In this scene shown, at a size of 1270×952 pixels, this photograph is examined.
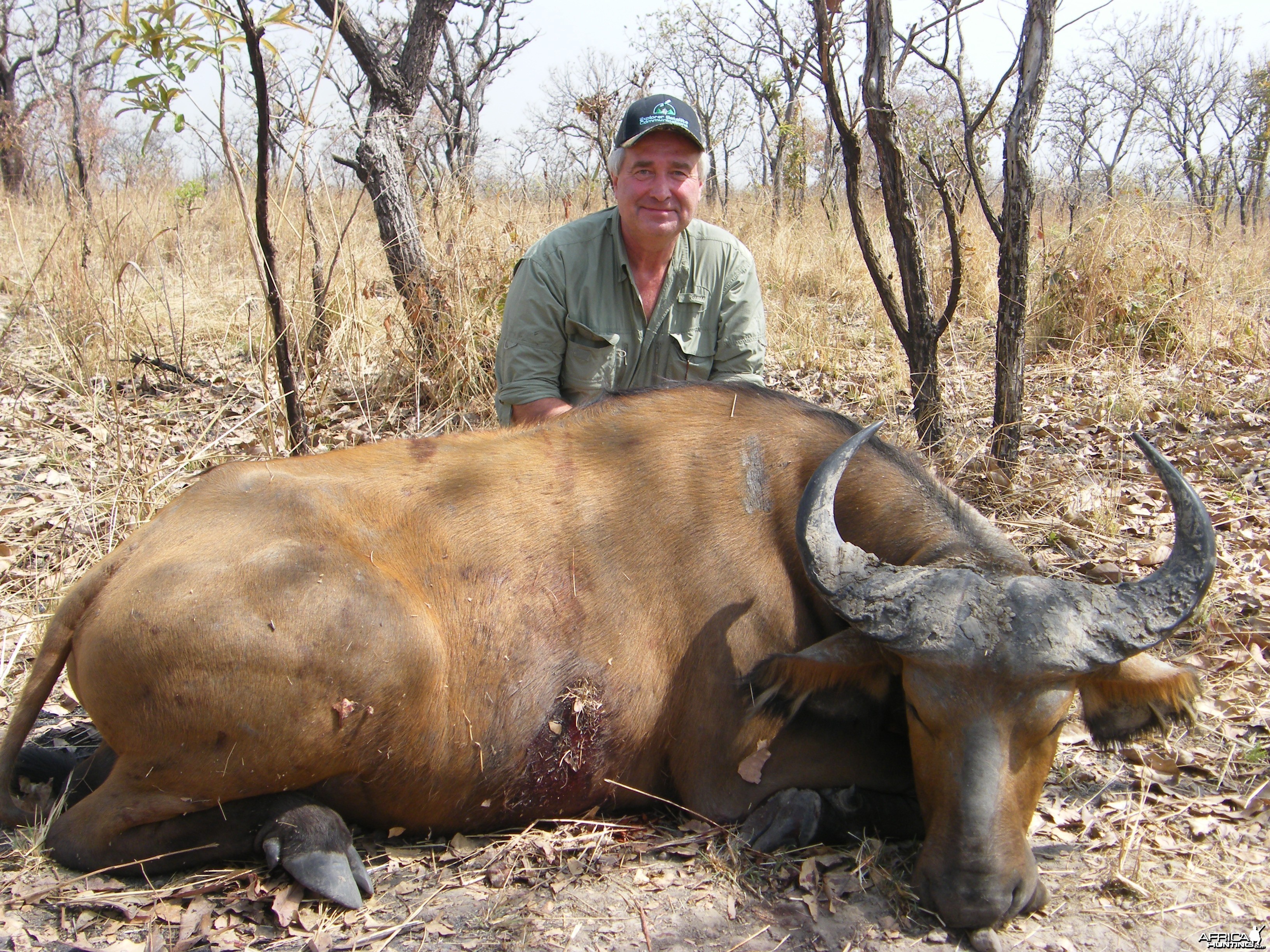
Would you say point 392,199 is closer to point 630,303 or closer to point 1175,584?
point 630,303

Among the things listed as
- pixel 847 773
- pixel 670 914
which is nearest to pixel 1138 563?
pixel 847 773

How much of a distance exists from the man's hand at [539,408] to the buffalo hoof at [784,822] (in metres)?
2.22

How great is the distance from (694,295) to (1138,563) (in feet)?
8.75

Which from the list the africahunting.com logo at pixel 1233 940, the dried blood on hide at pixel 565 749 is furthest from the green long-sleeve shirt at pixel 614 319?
the africahunting.com logo at pixel 1233 940

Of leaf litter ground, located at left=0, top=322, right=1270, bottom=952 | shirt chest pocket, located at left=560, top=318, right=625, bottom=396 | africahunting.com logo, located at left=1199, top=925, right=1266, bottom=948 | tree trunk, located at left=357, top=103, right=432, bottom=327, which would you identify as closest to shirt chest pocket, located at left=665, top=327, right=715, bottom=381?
shirt chest pocket, located at left=560, top=318, right=625, bottom=396

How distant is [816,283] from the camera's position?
32.4 feet

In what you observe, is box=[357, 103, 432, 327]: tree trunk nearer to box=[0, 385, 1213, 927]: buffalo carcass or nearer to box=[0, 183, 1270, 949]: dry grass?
box=[0, 183, 1270, 949]: dry grass

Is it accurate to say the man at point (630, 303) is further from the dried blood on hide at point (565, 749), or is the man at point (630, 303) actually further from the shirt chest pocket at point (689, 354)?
the dried blood on hide at point (565, 749)

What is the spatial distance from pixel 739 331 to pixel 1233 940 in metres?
3.37

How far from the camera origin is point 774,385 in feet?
23.5

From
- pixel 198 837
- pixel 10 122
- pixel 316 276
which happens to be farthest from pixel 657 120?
pixel 10 122

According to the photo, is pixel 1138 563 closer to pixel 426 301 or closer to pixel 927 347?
pixel 927 347

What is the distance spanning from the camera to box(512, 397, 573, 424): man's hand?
4512 millimetres

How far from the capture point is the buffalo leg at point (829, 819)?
2.88 m
